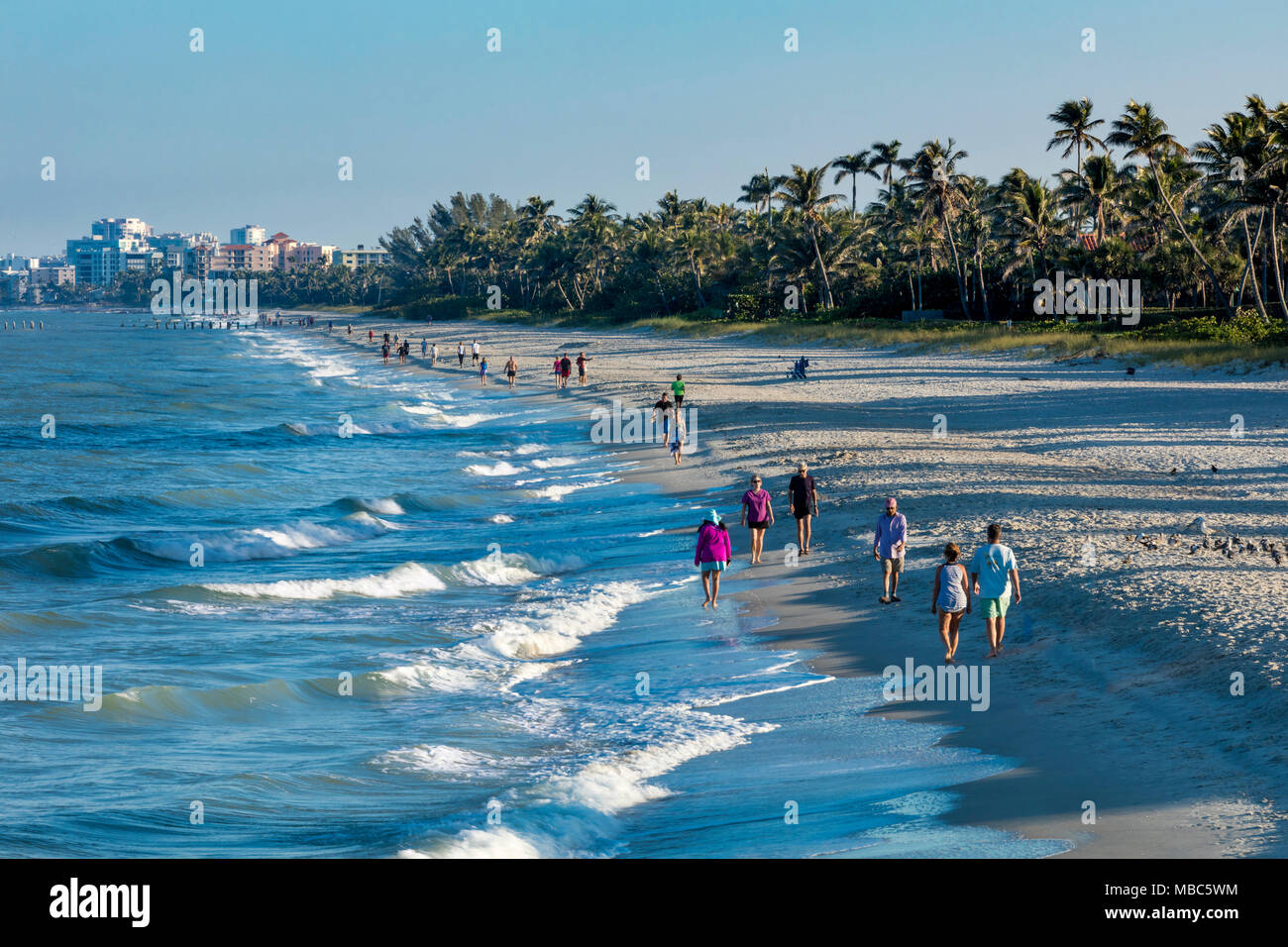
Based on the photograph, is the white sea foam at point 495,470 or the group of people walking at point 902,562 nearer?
the group of people walking at point 902,562

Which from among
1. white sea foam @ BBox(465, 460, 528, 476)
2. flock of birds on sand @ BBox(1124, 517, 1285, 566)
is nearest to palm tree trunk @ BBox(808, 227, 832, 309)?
white sea foam @ BBox(465, 460, 528, 476)

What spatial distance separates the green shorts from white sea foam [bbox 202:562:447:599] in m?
8.70

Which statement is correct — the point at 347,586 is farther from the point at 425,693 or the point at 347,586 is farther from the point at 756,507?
the point at 756,507

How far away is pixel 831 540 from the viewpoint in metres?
17.4

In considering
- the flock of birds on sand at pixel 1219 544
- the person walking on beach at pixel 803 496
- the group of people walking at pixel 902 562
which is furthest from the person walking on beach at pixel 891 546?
the flock of birds on sand at pixel 1219 544

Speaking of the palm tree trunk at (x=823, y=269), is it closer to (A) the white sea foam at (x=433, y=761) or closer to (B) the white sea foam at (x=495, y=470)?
(B) the white sea foam at (x=495, y=470)

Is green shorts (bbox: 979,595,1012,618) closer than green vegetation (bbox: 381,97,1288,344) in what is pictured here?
Yes

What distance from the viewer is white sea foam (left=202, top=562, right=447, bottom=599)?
16.8 m

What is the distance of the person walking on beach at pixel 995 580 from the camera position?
10.9 meters

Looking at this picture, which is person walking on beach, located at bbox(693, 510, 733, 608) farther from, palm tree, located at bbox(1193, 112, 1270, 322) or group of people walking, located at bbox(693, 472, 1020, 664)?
palm tree, located at bbox(1193, 112, 1270, 322)

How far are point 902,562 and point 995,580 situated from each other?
275cm

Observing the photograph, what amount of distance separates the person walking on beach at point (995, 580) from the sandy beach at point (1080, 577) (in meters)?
0.43

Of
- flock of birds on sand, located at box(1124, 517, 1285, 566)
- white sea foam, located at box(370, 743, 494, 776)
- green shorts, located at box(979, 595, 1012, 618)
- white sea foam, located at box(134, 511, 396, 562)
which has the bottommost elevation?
white sea foam, located at box(370, 743, 494, 776)
